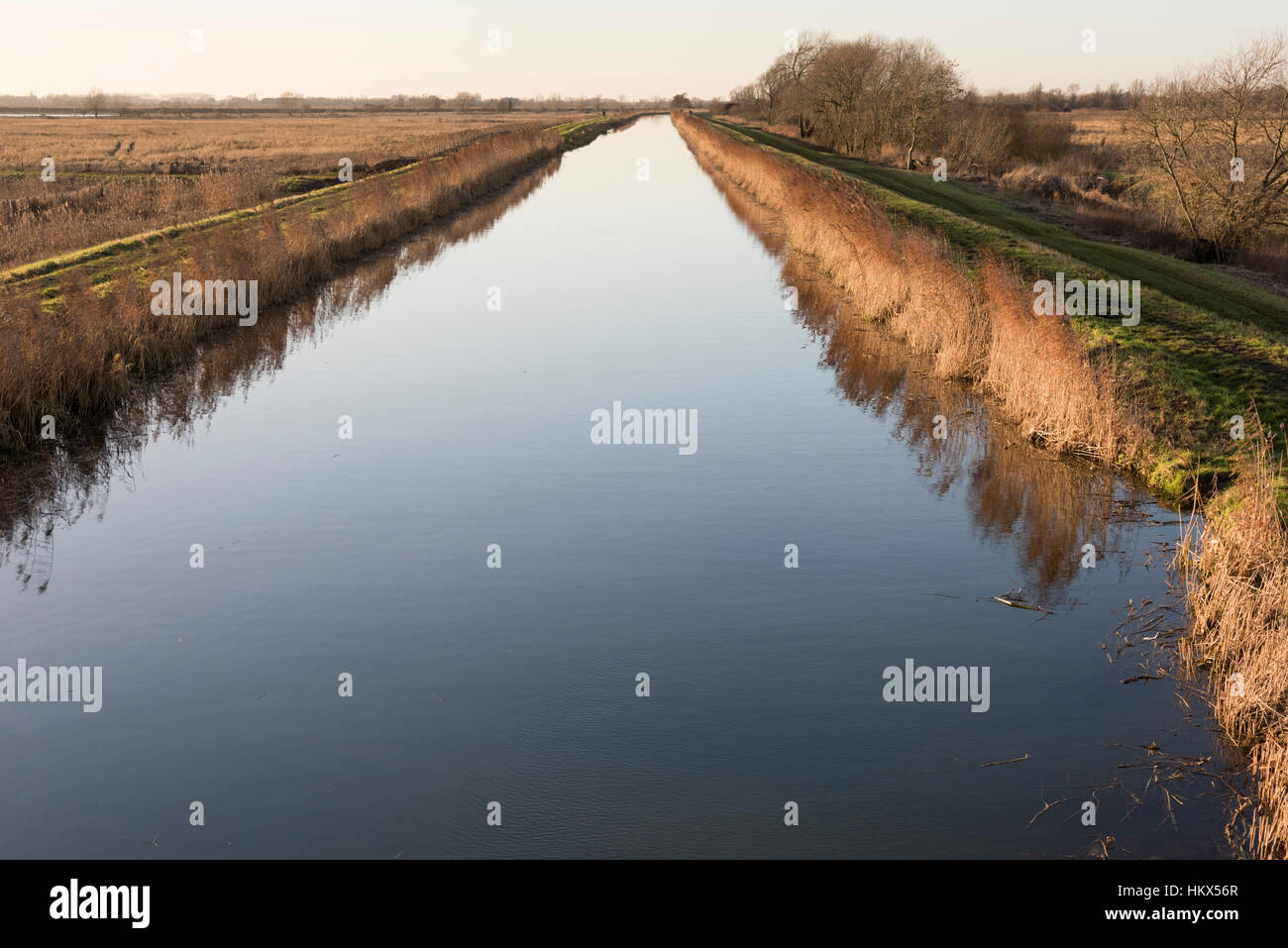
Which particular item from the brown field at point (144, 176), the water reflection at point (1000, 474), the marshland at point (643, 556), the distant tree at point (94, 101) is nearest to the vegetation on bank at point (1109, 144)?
the marshland at point (643, 556)

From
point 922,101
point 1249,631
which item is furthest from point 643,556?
point 922,101

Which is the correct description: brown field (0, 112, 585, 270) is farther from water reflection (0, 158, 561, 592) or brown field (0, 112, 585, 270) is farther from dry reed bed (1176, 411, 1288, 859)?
dry reed bed (1176, 411, 1288, 859)

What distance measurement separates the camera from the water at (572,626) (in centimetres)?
538

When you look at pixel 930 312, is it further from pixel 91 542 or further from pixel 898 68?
pixel 898 68

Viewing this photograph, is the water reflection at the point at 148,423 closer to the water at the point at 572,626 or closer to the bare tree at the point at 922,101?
the water at the point at 572,626

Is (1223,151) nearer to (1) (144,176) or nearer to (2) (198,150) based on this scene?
(1) (144,176)

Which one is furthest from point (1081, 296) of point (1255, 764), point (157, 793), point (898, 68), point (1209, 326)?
point (898, 68)

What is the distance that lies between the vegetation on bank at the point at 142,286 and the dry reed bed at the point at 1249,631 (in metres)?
11.0

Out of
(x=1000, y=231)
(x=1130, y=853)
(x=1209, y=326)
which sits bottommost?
(x=1130, y=853)

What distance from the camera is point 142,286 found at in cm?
1562

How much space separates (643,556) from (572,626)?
140 centimetres

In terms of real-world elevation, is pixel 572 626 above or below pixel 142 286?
below

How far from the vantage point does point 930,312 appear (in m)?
15.8

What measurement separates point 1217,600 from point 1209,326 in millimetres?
8923
